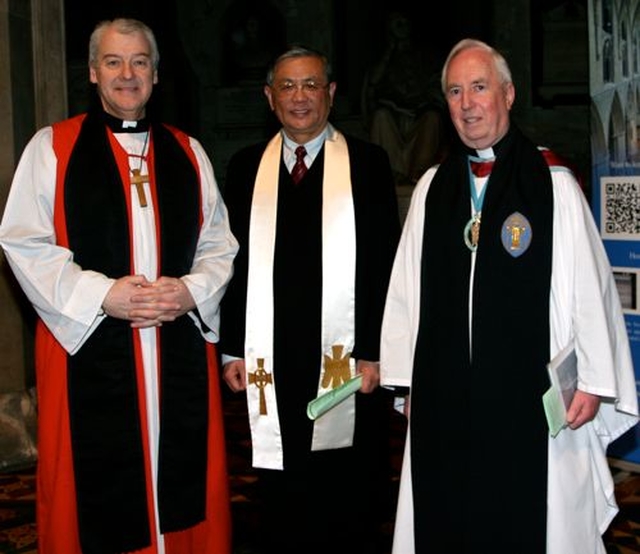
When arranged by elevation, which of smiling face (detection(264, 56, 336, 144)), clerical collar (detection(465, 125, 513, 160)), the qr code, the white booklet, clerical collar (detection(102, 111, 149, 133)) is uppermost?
smiling face (detection(264, 56, 336, 144))

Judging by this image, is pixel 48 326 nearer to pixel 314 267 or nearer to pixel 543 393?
pixel 314 267

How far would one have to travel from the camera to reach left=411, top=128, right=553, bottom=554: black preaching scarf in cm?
299

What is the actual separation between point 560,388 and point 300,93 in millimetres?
1672

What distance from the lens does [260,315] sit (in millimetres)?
3885

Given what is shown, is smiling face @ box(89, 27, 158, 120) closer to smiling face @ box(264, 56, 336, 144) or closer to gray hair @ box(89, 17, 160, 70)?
gray hair @ box(89, 17, 160, 70)

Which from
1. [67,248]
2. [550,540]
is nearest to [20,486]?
[67,248]

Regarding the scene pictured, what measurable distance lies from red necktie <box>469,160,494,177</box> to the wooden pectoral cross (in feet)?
4.11

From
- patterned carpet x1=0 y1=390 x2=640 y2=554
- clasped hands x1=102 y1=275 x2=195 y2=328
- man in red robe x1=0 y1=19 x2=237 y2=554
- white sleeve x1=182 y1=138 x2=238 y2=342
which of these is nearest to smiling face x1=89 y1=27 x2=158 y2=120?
man in red robe x1=0 y1=19 x2=237 y2=554

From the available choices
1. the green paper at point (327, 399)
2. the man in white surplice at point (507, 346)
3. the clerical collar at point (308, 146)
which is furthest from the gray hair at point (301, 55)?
the green paper at point (327, 399)

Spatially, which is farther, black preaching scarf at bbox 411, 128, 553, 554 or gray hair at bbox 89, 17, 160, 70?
gray hair at bbox 89, 17, 160, 70

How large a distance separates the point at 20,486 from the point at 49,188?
2720 millimetres

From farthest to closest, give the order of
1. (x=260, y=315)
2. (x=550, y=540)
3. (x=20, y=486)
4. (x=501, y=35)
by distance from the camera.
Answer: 1. (x=501, y=35)
2. (x=20, y=486)
3. (x=260, y=315)
4. (x=550, y=540)

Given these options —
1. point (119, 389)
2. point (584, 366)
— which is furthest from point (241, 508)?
point (584, 366)

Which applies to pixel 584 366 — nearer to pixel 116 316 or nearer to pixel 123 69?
pixel 116 316
